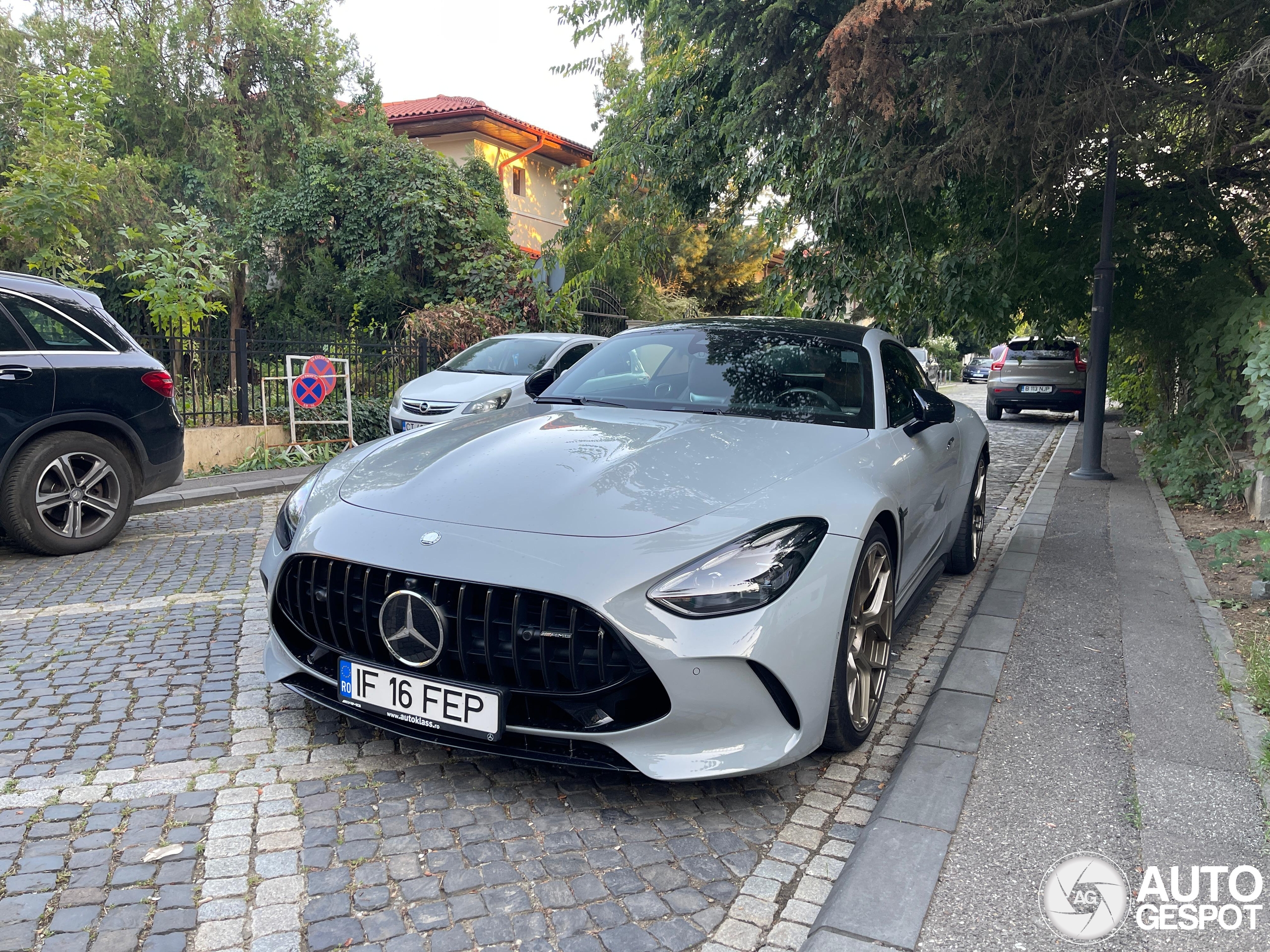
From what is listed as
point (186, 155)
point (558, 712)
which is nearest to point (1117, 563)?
point (558, 712)

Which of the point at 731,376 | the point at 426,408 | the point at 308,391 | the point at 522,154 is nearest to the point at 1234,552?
the point at 731,376

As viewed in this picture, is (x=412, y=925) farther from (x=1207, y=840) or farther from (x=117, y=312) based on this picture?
(x=117, y=312)

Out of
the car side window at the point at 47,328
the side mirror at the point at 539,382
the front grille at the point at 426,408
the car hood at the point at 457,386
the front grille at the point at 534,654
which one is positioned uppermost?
the car side window at the point at 47,328

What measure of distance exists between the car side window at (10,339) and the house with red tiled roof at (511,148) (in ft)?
63.6

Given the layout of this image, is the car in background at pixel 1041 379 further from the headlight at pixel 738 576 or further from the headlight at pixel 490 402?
the headlight at pixel 738 576

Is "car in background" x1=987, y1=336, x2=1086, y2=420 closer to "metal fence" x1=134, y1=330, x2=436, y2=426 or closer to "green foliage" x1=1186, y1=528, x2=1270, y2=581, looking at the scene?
"green foliage" x1=1186, y1=528, x2=1270, y2=581

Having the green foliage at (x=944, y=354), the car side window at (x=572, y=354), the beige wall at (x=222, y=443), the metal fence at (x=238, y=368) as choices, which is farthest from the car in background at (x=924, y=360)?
the green foliage at (x=944, y=354)

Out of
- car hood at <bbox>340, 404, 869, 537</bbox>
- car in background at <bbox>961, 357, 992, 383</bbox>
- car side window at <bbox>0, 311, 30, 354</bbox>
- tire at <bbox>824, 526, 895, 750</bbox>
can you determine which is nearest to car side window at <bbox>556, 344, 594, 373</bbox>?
car side window at <bbox>0, 311, 30, 354</bbox>

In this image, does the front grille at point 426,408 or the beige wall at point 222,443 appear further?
the beige wall at point 222,443

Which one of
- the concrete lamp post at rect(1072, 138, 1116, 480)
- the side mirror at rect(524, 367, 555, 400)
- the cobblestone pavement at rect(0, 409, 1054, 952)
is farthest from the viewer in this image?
the concrete lamp post at rect(1072, 138, 1116, 480)

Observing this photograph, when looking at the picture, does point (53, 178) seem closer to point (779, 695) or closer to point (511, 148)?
point (779, 695)

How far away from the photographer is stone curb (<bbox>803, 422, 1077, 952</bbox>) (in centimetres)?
233

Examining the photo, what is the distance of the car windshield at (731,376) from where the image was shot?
4.13 meters

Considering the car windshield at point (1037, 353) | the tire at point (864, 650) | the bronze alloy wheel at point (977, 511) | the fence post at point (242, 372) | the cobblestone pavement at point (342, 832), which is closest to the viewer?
the cobblestone pavement at point (342, 832)
